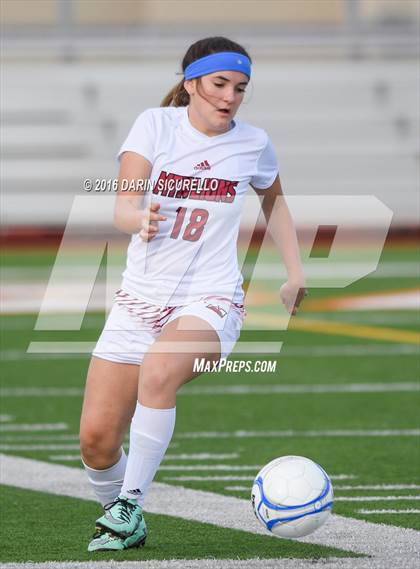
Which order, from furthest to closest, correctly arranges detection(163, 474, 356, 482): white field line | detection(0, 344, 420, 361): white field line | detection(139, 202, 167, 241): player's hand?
detection(0, 344, 420, 361): white field line, detection(163, 474, 356, 482): white field line, detection(139, 202, 167, 241): player's hand

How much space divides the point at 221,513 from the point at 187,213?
1336 millimetres

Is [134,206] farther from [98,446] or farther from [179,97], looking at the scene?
[98,446]

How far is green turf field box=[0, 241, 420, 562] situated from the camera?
530 centimetres

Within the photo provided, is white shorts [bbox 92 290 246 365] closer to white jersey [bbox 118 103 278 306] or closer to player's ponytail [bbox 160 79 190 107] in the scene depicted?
white jersey [bbox 118 103 278 306]

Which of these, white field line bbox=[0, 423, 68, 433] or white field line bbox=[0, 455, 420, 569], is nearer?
white field line bbox=[0, 455, 420, 569]

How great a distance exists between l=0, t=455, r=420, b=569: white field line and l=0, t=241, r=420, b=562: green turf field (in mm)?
83

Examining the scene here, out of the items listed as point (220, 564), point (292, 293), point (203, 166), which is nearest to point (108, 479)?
point (220, 564)

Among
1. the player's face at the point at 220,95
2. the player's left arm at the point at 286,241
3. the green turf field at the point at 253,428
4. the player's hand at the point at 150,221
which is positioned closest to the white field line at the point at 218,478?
the green turf field at the point at 253,428

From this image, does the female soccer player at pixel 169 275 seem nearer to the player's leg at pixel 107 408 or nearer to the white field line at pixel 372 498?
the player's leg at pixel 107 408

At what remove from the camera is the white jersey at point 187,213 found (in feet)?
16.7

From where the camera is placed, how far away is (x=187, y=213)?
5141 mm

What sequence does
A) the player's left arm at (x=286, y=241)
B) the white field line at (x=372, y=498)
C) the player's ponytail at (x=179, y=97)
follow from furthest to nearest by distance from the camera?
the white field line at (x=372, y=498) → the player's ponytail at (x=179, y=97) → the player's left arm at (x=286, y=241)

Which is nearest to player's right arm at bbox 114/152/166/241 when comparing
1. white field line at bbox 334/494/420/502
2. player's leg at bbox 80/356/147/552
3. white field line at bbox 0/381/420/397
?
player's leg at bbox 80/356/147/552

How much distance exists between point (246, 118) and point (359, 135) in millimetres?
1888
